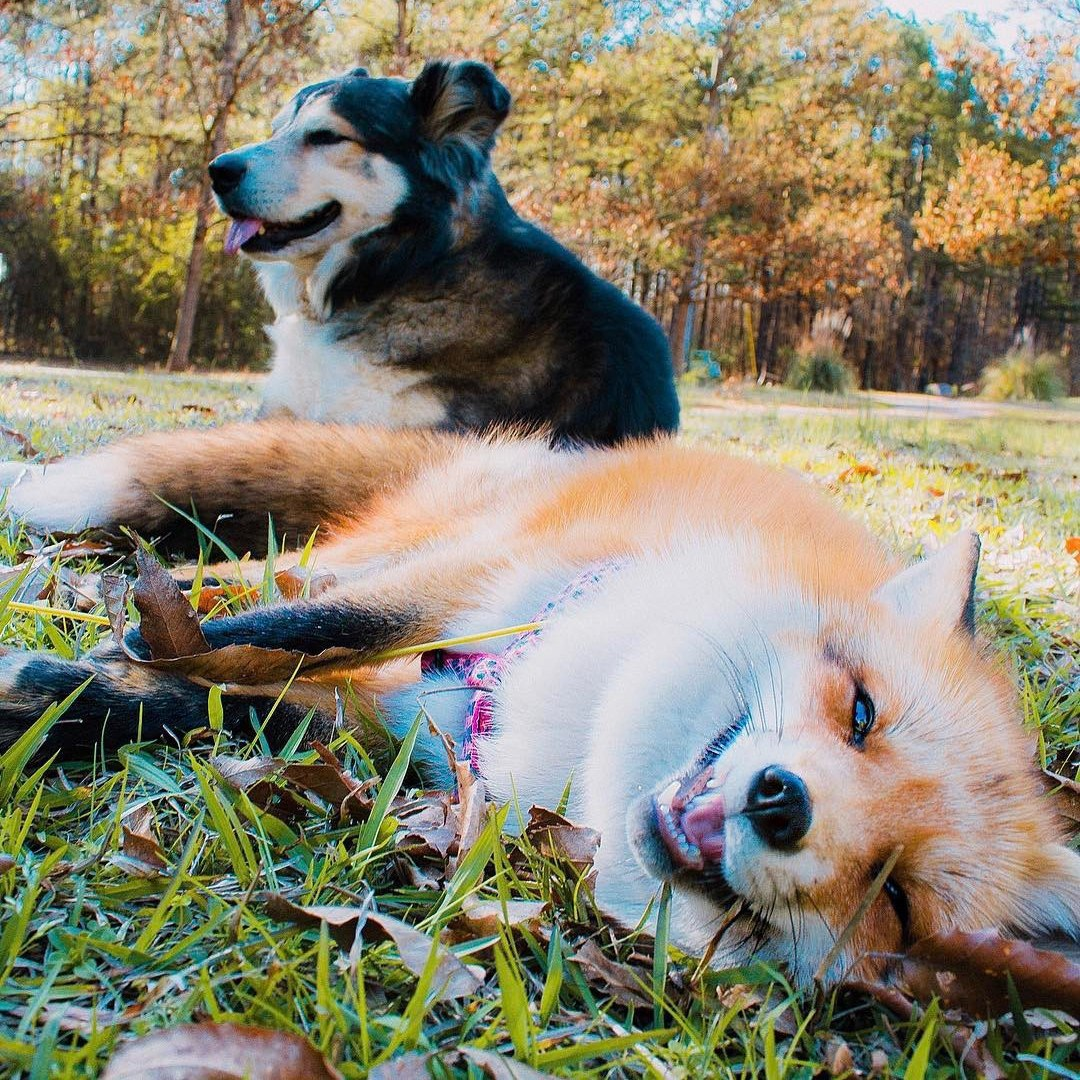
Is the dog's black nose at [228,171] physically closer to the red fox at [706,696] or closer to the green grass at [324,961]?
the red fox at [706,696]

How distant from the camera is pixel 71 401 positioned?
6.46 meters

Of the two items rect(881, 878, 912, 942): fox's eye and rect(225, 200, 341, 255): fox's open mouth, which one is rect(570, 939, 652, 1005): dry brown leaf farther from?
rect(225, 200, 341, 255): fox's open mouth

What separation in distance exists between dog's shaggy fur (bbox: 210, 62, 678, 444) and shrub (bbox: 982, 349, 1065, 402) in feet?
60.2

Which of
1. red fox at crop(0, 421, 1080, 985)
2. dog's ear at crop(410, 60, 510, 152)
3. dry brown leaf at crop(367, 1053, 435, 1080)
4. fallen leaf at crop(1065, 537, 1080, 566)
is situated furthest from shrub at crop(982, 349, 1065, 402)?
dry brown leaf at crop(367, 1053, 435, 1080)

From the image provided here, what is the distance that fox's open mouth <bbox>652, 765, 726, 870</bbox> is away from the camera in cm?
136

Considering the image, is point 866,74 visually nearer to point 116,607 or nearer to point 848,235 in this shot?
point 848,235

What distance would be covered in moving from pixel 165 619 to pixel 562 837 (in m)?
0.78

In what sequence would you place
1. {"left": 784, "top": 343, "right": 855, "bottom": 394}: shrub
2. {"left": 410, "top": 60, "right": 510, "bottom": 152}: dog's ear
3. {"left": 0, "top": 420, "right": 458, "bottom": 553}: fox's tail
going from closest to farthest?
{"left": 0, "top": 420, "right": 458, "bottom": 553}: fox's tail < {"left": 410, "top": 60, "right": 510, "bottom": 152}: dog's ear < {"left": 784, "top": 343, "right": 855, "bottom": 394}: shrub

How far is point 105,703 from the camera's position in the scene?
5.24 feet

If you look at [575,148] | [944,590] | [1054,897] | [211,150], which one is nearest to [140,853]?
[1054,897]

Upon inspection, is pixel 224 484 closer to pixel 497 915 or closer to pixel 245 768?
pixel 245 768

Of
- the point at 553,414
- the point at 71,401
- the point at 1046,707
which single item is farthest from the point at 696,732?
the point at 71,401

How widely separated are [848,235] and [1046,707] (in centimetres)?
1763

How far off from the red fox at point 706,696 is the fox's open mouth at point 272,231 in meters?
2.61
